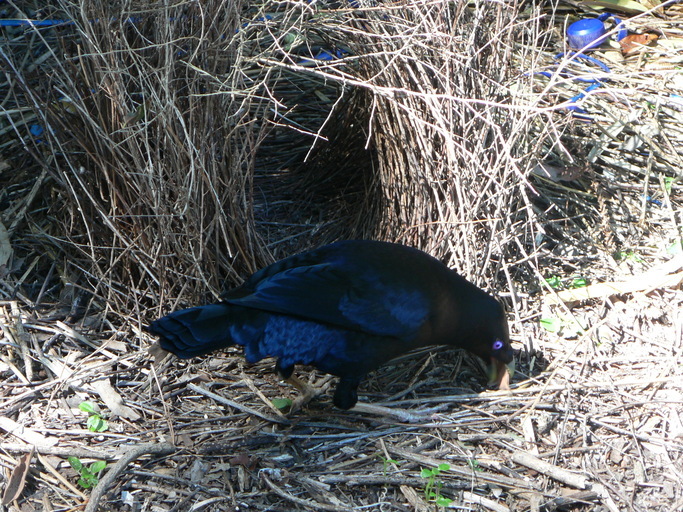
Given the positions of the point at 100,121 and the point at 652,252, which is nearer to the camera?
the point at 100,121

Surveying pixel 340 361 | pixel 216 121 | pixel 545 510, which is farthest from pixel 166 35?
pixel 545 510

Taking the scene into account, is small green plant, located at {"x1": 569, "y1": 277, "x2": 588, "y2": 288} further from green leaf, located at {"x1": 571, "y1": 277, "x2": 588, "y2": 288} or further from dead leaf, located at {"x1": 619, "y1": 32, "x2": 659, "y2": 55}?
dead leaf, located at {"x1": 619, "y1": 32, "x2": 659, "y2": 55}

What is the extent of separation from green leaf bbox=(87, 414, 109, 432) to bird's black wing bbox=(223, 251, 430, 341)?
0.64m

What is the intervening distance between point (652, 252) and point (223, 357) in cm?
221

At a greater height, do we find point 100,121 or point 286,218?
point 100,121

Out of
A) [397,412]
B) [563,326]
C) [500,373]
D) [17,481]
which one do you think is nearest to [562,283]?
[563,326]

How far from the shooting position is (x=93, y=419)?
2949mm

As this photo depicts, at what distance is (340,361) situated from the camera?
3023 mm

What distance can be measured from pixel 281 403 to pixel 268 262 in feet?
2.44

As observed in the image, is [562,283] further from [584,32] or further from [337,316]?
[584,32]

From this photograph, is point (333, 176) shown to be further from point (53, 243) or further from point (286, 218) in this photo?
point (53, 243)

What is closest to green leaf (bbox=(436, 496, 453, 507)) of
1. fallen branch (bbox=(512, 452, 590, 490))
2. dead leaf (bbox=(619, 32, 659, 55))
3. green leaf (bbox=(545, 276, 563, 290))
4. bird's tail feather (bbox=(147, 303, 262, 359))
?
fallen branch (bbox=(512, 452, 590, 490))

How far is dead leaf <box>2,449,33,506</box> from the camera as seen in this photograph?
264 centimetres

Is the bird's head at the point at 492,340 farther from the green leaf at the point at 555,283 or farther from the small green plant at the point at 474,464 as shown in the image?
the green leaf at the point at 555,283
